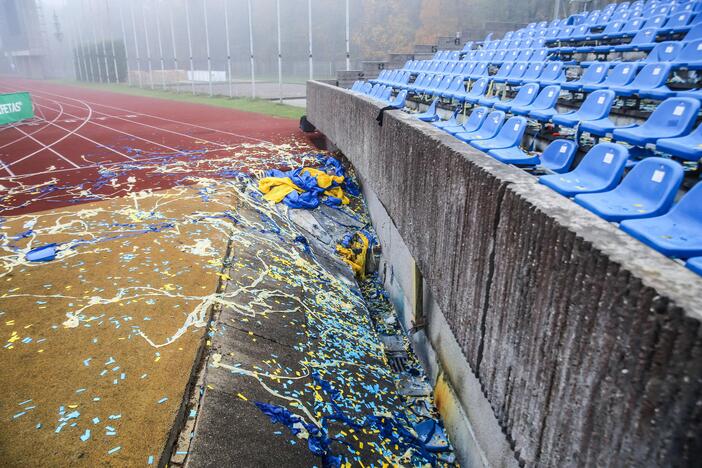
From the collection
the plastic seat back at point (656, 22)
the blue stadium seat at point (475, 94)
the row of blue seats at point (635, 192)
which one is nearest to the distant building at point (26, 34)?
the blue stadium seat at point (475, 94)

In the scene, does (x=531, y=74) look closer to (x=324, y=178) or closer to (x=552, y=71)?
(x=552, y=71)

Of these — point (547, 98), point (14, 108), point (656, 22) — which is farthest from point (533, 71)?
point (14, 108)

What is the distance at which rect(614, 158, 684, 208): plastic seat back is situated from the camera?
277 centimetres

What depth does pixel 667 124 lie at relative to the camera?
4223 millimetres

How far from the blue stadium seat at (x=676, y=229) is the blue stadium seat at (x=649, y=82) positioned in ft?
11.7

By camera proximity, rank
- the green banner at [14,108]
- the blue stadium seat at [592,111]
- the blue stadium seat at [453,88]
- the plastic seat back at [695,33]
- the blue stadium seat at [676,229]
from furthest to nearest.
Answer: the green banner at [14,108] < the blue stadium seat at [453,88] < the plastic seat back at [695,33] < the blue stadium seat at [592,111] < the blue stadium seat at [676,229]

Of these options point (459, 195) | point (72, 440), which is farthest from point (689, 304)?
point (72, 440)

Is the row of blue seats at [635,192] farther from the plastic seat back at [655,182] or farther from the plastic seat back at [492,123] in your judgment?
the plastic seat back at [492,123]

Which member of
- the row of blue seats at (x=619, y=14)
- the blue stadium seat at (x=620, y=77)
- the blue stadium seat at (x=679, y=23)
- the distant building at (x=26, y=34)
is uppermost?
the distant building at (x=26, y=34)

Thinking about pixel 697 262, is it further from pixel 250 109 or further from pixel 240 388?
pixel 250 109

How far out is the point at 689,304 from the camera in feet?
4.45

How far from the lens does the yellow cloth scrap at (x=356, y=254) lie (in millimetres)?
7516

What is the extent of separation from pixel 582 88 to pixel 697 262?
18.2 feet

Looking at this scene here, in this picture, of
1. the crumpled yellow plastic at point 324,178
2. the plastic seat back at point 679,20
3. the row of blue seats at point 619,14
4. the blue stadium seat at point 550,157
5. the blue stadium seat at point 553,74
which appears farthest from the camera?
the crumpled yellow plastic at point 324,178
